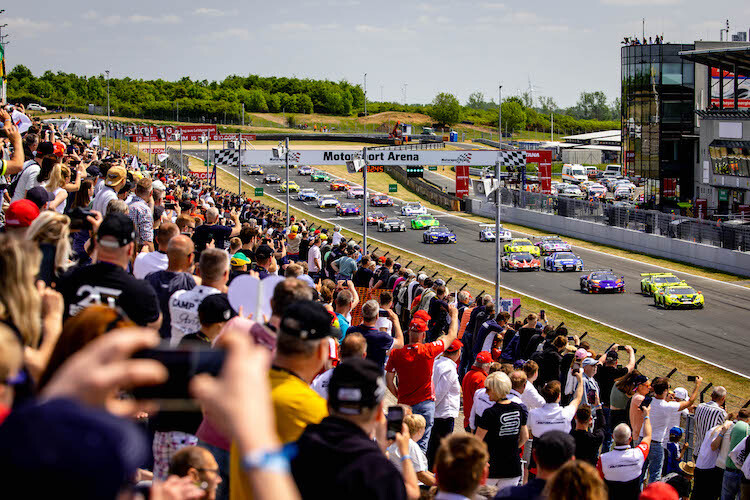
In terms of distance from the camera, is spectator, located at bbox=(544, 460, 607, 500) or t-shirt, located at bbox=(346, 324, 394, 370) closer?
spectator, located at bbox=(544, 460, 607, 500)

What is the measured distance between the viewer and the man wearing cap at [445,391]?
350 inches

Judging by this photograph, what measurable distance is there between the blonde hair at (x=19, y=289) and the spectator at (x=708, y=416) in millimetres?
8564

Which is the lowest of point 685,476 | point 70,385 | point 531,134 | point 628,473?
point 685,476

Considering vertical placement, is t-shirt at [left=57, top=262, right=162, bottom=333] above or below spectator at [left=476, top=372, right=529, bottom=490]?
A: above

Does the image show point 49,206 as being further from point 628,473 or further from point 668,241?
point 668,241

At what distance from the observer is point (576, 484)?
3.85m

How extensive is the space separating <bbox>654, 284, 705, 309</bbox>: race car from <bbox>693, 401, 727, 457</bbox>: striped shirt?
82.3ft

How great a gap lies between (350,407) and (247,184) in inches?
3533

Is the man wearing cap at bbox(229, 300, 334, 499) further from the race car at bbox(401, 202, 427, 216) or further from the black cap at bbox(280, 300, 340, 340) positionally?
the race car at bbox(401, 202, 427, 216)

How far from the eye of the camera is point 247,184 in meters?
91.9

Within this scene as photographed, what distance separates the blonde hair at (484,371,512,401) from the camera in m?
7.48

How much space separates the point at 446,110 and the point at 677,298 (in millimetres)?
153122

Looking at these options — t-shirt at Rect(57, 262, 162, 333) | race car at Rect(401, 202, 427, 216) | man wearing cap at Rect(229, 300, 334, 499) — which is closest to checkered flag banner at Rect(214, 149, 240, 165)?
t-shirt at Rect(57, 262, 162, 333)

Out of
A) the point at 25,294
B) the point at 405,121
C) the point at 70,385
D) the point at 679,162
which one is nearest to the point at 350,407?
the point at 25,294
